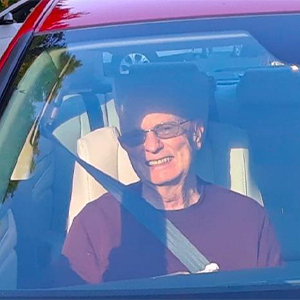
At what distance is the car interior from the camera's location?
224 centimetres

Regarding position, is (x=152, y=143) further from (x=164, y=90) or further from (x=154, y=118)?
(x=164, y=90)

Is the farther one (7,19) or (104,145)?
(7,19)

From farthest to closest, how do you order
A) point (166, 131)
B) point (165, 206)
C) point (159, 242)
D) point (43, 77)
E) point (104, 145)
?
point (43, 77) → point (104, 145) → point (166, 131) → point (165, 206) → point (159, 242)

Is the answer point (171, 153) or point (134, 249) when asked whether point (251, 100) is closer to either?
point (171, 153)

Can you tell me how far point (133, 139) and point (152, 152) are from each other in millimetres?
91

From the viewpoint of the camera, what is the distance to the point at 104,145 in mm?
2510

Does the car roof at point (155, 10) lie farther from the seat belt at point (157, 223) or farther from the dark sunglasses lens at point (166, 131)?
the seat belt at point (157, 223)

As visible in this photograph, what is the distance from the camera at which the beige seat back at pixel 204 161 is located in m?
2.38

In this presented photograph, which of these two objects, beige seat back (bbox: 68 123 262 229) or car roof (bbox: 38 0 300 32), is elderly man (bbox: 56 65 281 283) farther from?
car roof (bbox: 38 0 300 32)

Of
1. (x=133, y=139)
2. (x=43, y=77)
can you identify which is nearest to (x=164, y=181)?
(x=133, y=139)

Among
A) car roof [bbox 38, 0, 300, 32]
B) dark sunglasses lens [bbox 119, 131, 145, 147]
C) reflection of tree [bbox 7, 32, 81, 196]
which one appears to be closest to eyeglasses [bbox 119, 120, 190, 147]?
dark sunglasses lens [bbox 119, 131, 145, 147]

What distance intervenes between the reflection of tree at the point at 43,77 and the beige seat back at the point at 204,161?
0.52 feet

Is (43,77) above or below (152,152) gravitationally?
above

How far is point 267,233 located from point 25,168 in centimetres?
74
